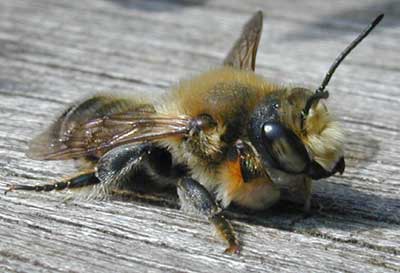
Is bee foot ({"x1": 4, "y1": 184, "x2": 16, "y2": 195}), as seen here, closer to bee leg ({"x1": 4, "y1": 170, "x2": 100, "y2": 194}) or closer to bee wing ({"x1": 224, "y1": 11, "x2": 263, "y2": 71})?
bee leg ({"x1": 4, "y1": 170, "x2": 100, "y2": 194})

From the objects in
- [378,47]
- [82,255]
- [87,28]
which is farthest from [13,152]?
[378,47]

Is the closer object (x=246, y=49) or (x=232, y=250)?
(x=232, y=250)

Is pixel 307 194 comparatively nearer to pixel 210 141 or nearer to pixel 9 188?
pixel 210 141

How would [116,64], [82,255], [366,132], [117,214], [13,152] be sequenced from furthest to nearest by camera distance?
1. [116,64]
2. [366,132]
3. [13,152]
4. [117,214]
5. [82,255]

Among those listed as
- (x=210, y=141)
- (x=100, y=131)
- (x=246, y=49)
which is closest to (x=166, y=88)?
(x=246, y=49)

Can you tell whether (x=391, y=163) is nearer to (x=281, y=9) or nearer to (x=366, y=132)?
(x=366, y=132)

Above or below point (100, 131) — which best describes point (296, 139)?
above

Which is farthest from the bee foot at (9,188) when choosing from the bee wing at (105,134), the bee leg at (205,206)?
the bee leg at (205,206)
